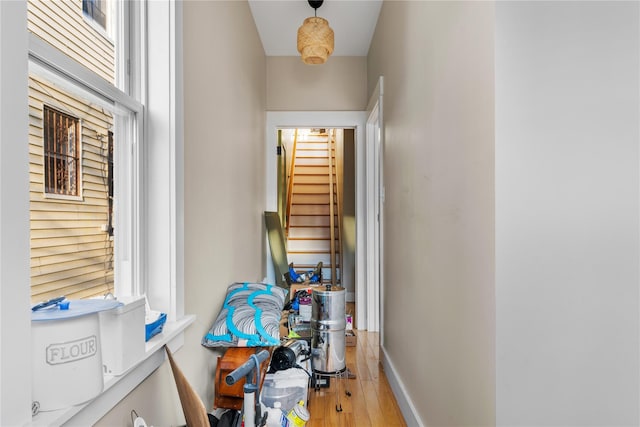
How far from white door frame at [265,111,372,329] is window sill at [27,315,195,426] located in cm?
258

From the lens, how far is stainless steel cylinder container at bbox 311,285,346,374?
2408 millimetres

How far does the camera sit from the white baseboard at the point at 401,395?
1.97 meters

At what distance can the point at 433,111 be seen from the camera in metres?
1.69

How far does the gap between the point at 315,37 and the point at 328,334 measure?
210 cm

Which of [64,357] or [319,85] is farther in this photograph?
[319,85]

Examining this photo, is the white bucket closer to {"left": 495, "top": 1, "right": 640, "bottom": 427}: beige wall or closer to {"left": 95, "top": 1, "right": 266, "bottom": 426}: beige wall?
{"left": 95, "top": 1, "right": 266, "bottom": 426}: beige wall

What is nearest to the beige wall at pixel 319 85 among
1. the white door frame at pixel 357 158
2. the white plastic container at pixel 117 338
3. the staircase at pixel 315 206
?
the white door frame at pixel 357 158

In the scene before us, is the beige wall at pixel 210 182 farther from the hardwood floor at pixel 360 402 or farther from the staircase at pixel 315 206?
the staircase at pixel 315 206

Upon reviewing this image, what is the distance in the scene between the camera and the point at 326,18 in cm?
325

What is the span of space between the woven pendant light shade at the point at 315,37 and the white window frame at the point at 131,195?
4.94 feet

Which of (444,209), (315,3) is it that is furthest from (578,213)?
(315,3)

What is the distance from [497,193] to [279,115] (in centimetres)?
330

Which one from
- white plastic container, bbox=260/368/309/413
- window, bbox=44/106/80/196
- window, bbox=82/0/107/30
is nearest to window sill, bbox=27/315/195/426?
window, bbox=44/106/80/196

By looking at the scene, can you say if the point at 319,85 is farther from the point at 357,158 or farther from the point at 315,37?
the point at 315,37
